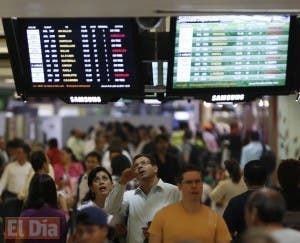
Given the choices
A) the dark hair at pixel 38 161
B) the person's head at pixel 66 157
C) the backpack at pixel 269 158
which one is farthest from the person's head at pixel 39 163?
the backpack at pixel 269 158

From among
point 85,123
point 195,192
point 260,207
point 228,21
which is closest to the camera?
point 260,207

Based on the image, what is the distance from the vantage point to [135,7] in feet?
23.5

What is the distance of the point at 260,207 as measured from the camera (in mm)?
5328

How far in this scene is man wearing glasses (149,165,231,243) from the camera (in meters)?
6.89

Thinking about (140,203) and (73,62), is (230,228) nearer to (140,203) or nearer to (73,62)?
(140,203)

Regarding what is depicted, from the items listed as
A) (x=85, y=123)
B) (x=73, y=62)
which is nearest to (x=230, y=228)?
(x=73, y=62)

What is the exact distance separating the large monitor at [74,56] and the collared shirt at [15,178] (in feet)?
16.3

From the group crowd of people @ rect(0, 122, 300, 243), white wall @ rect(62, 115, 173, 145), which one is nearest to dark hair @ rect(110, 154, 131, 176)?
crowd of people @ rect(0, 122, 300, 243)

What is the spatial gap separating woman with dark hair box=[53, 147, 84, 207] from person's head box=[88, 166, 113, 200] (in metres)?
4.55

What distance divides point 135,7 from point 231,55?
1760 mm

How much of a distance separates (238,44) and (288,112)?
6964mm

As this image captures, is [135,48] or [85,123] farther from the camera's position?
[85,123]

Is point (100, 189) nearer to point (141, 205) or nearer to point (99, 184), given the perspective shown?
point (99, 184)

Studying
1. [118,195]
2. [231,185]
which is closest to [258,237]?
[118,195]
